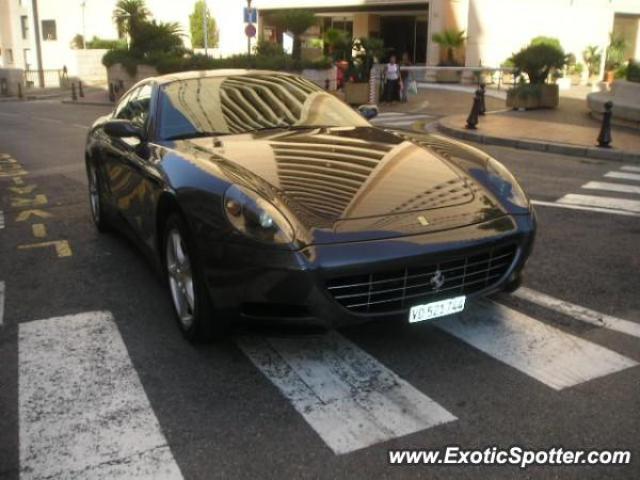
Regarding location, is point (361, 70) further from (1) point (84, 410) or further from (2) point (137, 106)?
(1) point (84, 410)

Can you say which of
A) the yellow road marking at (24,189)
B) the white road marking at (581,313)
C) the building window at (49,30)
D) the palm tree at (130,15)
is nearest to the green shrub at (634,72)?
the white road marking at (581,313)

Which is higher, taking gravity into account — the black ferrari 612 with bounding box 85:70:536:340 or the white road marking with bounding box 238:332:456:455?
the black ferrari 612 with bounding box 85:70:536:340

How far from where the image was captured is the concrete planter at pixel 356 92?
72.6ft

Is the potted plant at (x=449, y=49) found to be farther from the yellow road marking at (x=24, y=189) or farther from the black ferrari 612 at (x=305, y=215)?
the black ferrari 612 at (x=305, y=215)

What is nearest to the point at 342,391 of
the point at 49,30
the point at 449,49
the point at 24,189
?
the point at 24,189

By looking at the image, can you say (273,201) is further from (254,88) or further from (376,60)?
(376,60)

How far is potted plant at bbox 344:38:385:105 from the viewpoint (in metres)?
22.2

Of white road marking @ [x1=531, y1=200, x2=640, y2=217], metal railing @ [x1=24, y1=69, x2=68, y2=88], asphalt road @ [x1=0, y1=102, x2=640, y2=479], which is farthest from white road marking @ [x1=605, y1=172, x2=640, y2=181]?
metal railing @ [x1=24, y1=69, x2=68, y2=88]

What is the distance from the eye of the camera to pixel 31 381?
3.63 meters

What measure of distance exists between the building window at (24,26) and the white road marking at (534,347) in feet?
204

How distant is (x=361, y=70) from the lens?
2270cm

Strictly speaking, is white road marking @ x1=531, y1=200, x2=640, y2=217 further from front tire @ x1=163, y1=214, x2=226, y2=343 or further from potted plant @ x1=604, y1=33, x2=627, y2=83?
potted plant @ x1=604, y1=33, x2=627, y2=83

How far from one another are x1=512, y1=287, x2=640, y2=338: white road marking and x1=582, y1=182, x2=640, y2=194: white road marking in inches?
186

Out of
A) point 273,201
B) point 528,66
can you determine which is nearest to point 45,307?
point 273,201
